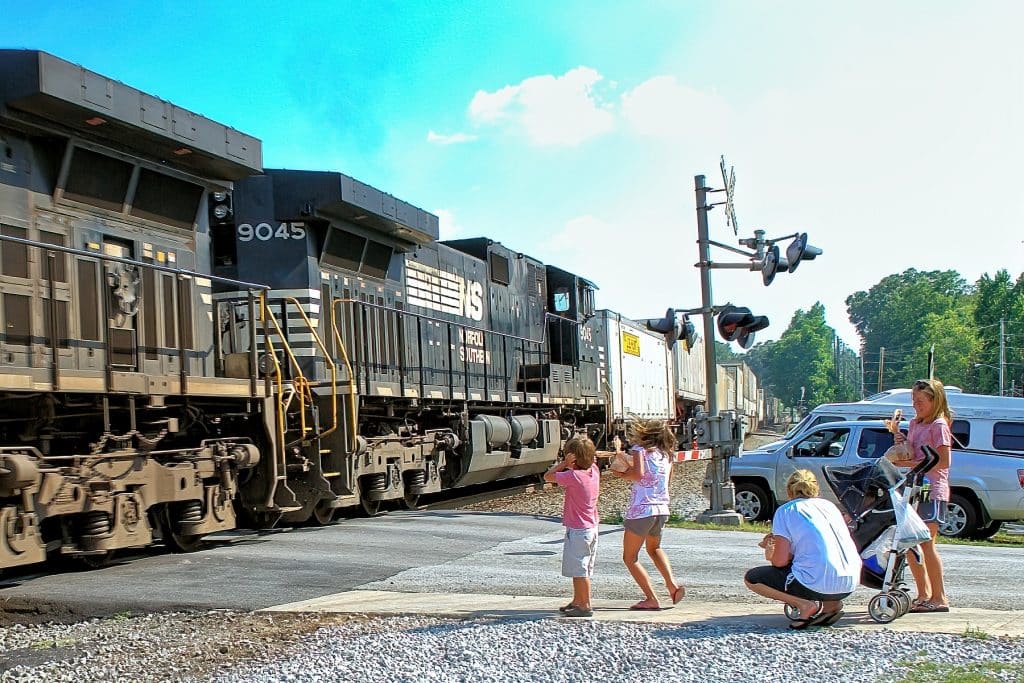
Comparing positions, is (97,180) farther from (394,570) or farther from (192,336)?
(394,570)

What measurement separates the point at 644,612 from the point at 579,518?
26.7 inches

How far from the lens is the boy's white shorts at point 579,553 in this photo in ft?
18.6

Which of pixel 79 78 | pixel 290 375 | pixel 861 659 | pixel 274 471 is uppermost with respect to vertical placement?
pixel 79 78

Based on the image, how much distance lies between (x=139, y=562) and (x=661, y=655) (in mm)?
4778

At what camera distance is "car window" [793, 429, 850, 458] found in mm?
12875

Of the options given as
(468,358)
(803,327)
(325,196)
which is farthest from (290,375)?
(803,327)

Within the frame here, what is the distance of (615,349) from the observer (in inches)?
938

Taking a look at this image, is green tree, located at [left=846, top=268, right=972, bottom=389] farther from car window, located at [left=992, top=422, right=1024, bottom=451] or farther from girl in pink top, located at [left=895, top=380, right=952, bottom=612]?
girl in pink top, located at [left=895, top=380, right=952, bottom=612]

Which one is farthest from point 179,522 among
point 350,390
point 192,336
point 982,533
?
point 982,533

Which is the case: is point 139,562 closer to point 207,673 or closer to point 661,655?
point 207,673

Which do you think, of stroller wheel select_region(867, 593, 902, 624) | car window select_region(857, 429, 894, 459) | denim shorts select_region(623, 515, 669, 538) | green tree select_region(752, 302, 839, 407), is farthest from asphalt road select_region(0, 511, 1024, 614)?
green tree select_region(752, 302, 839, 407)

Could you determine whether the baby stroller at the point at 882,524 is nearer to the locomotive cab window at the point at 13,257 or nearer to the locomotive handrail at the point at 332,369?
the locomotive handrail at the point at 332,369

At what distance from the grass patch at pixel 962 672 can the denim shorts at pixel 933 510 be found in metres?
1.42

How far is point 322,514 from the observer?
34.2 ft
